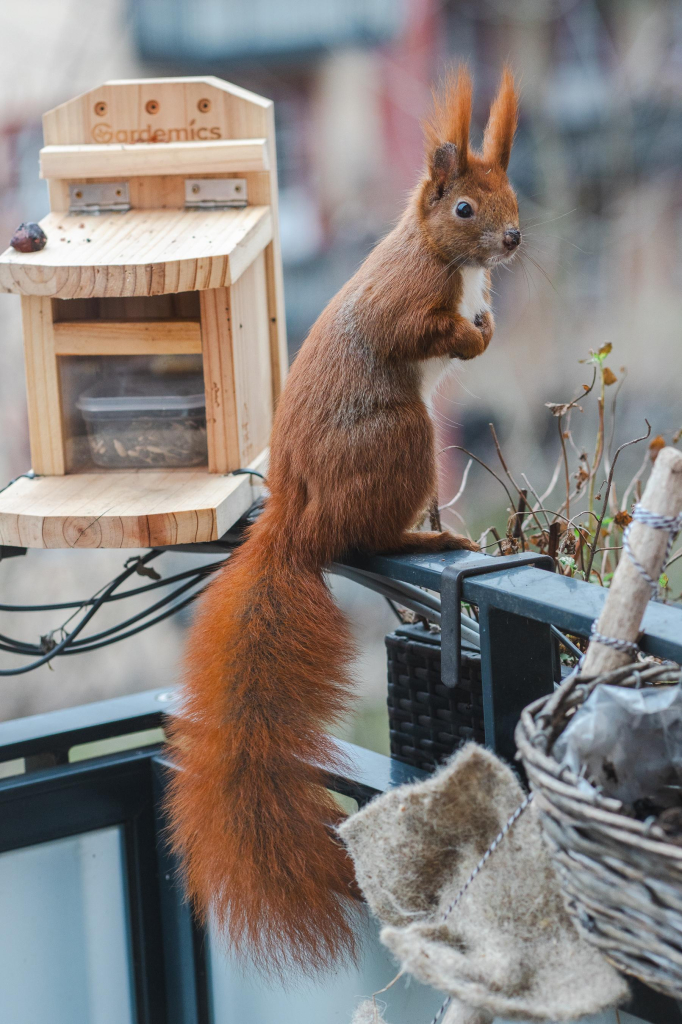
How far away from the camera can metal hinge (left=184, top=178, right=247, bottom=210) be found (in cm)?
124

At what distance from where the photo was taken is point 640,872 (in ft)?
1.54

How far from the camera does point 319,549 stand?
0.93 m

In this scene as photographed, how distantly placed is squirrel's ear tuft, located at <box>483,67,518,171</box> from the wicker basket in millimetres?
Answer: 585

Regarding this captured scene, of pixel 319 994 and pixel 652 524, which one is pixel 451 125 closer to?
pixel 652 524

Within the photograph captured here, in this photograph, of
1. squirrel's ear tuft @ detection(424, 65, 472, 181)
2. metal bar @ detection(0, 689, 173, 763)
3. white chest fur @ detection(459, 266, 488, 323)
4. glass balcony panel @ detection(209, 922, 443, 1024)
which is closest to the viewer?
squirrel's ear tuft @ detection(424, 65, 472, 181)

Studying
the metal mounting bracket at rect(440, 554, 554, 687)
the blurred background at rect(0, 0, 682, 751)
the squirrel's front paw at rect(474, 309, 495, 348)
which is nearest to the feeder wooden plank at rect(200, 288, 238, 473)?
the squirrel's front paw at rect(474, 309, 495, 348)

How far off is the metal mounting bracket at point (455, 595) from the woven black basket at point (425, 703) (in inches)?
9.1

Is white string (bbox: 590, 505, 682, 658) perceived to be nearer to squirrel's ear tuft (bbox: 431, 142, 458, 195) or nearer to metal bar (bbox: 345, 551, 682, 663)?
metal bar (bbox: 345, 551, 682, 663)

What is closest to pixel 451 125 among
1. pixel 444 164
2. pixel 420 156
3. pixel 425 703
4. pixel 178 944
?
pixel 444 164

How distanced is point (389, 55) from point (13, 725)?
159 cm

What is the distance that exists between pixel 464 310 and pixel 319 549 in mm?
278

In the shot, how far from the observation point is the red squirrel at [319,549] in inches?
29.8

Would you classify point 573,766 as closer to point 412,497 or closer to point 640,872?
point 640,872

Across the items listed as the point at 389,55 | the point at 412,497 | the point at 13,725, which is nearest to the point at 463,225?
the point at 412,497
